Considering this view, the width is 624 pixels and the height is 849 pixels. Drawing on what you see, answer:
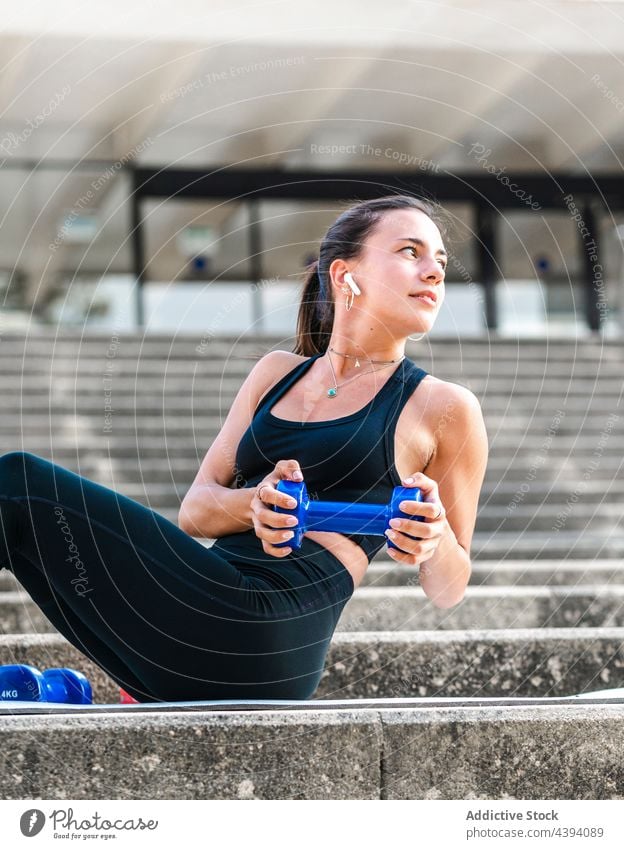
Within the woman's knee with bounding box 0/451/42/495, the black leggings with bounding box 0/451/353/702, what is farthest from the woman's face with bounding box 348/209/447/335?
the woman's knee with bounding box 0/451/42/495

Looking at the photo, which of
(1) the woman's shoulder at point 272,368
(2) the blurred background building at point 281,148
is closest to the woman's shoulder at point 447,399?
(1) the woman's shoulder at point 272,368

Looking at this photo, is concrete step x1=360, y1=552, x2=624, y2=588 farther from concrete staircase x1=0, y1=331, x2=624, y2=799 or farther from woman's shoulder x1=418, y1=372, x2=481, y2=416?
woman's shoulder x1=418, y1=372, x2=481, y2=416

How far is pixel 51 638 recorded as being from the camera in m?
3.11

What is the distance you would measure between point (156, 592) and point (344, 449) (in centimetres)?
49

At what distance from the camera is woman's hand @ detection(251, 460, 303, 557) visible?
7.43ft

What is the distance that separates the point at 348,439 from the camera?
2.48 meters

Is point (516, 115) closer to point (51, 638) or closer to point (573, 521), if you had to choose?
point (573, 521)

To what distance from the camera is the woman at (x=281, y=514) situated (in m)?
2.34

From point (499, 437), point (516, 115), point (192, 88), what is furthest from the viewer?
point (516, 115)

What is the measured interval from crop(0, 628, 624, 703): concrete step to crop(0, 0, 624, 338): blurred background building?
730 cm

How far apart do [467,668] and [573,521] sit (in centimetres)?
425

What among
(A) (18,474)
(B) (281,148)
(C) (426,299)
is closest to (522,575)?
(C) (426,299)

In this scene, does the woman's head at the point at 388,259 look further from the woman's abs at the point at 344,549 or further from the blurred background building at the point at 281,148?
the blurred background building at the point at 281,148
